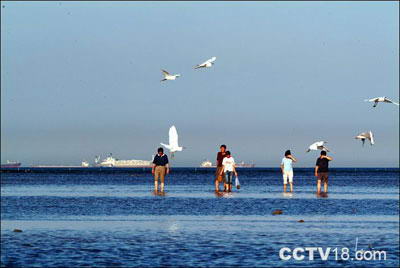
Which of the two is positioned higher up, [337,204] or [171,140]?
[171,140]

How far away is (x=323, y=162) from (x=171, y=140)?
22.3 feet

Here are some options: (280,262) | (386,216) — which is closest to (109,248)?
(280,262)

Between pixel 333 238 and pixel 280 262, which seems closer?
pixel 280 262

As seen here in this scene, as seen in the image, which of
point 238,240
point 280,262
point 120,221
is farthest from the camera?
→ point 120,221

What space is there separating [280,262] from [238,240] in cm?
289

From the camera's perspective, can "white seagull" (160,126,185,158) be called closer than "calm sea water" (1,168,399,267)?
No

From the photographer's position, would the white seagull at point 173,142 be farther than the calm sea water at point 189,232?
Yes

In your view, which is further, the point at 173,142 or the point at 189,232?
the point at 173,142

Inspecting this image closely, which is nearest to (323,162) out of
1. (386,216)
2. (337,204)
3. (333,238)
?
(337,204)

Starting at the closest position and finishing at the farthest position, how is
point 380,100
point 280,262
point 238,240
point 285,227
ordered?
point 280,262, point 238,240, point 285,227, point 380,100

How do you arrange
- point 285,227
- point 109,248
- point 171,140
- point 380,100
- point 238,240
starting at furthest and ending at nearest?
point 171,140, point 380,100, point 285,227, point 238,240, point 109,248

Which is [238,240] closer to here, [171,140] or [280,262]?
[280,262]

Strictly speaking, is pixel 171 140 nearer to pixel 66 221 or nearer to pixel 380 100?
pixel 380 100

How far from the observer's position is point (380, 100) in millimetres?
28812
